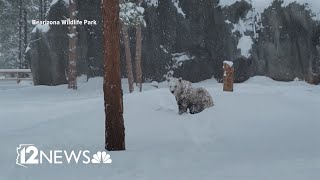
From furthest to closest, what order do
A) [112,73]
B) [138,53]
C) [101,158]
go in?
[138,53], [112,73], [101,158]

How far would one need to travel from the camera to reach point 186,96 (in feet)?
35.0

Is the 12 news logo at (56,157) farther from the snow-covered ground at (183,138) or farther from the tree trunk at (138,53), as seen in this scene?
the tree trunk at (138,53)

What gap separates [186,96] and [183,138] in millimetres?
2790

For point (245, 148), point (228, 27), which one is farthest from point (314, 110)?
point (228, 27)

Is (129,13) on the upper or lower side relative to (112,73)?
upper

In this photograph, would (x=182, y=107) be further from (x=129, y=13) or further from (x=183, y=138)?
(x=129, y=13)

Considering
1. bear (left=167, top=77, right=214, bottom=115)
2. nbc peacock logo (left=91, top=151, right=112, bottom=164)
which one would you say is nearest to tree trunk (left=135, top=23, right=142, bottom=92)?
bear (left=167, top=77, right=214, bottom=115)

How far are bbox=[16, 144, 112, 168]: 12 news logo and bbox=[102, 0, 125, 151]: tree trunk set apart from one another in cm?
49

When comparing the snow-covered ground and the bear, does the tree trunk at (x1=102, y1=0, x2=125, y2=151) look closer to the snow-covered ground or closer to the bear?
the snow-covered ground

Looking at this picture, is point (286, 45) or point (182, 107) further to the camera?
point (286, 45)

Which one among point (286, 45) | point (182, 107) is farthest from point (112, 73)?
point (286, 45)

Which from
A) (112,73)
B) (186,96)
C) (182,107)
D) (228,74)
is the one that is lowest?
(182,107)

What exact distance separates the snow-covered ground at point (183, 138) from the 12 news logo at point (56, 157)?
15 cm

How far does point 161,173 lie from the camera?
511 cm
